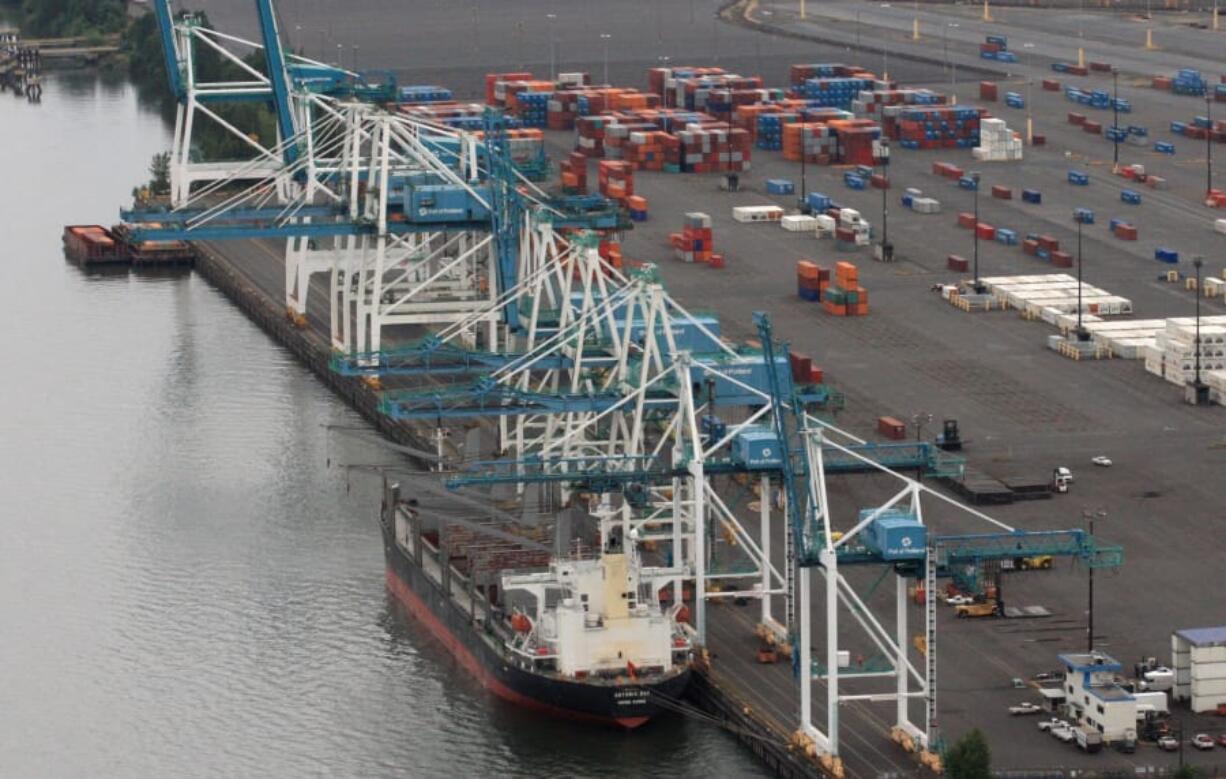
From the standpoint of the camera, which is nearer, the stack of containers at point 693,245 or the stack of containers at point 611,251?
the stack of containers at point 611,251

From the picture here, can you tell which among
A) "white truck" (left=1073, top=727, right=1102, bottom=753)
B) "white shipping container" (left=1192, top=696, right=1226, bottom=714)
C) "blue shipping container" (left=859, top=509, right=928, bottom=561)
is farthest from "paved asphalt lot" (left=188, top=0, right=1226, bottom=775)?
"blue shipping container" (left=859, top=509, right=928, bottom=561)

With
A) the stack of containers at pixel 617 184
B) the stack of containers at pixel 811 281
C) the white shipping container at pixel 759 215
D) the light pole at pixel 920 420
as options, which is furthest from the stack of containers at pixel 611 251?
the light pole at pixel 920 420

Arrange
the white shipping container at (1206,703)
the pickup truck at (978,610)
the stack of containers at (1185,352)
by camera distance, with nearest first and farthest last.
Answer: the white shipping container at (1206,703) → the pickup truck at (978,610) → the stack of containers at (1185,352)

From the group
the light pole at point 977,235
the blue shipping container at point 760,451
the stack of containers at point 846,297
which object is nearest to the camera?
the blue shipping container at point 760,451

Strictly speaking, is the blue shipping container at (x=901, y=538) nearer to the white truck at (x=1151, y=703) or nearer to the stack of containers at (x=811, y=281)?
the white truck at (x=1151, y=703)

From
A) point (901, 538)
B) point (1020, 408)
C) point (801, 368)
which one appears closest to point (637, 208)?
point (801, 368)

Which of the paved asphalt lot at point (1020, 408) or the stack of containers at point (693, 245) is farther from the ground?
the stack of containers at point (693, 245)

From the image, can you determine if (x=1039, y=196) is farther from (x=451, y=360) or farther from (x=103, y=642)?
(x=103, y=642)
